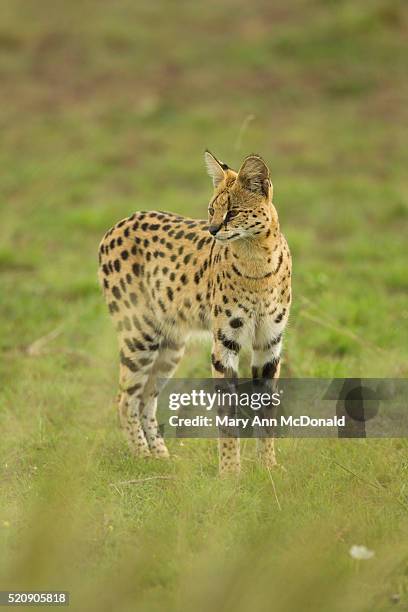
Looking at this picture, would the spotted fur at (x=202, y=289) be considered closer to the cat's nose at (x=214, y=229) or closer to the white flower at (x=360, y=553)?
the cat's nose at (x=214, y=229)

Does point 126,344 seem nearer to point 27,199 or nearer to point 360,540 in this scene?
point 360,540

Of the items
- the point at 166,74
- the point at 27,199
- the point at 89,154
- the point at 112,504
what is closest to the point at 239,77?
the point at 166,74

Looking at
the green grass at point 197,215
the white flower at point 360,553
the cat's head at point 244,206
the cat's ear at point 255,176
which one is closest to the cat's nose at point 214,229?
the cat's head at point 244,206

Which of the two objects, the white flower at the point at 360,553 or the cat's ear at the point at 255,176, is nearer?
the white flower at the point at 360,553

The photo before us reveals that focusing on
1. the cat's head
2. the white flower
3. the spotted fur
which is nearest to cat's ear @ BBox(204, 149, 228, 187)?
the spotted fur

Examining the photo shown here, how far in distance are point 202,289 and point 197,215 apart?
18.5 feet

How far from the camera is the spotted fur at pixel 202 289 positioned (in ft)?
17.1

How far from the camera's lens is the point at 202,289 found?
18.9 ft

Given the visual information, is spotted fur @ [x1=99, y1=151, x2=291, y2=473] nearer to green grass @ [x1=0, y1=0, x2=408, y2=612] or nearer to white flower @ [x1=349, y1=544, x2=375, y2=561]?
green grass @ [x1=0, y1=0, x2=408, y2=612]

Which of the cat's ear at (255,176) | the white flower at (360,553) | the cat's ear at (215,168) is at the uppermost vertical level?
the cat's ear at (215,168)

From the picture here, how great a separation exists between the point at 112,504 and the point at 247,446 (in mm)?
1400

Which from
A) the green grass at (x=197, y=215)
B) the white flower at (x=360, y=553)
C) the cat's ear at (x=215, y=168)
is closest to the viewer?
the green grass at (x=197, y=215)

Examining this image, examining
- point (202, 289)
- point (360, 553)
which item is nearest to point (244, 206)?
point (202, 289)

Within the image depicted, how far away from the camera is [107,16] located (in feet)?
61.3
